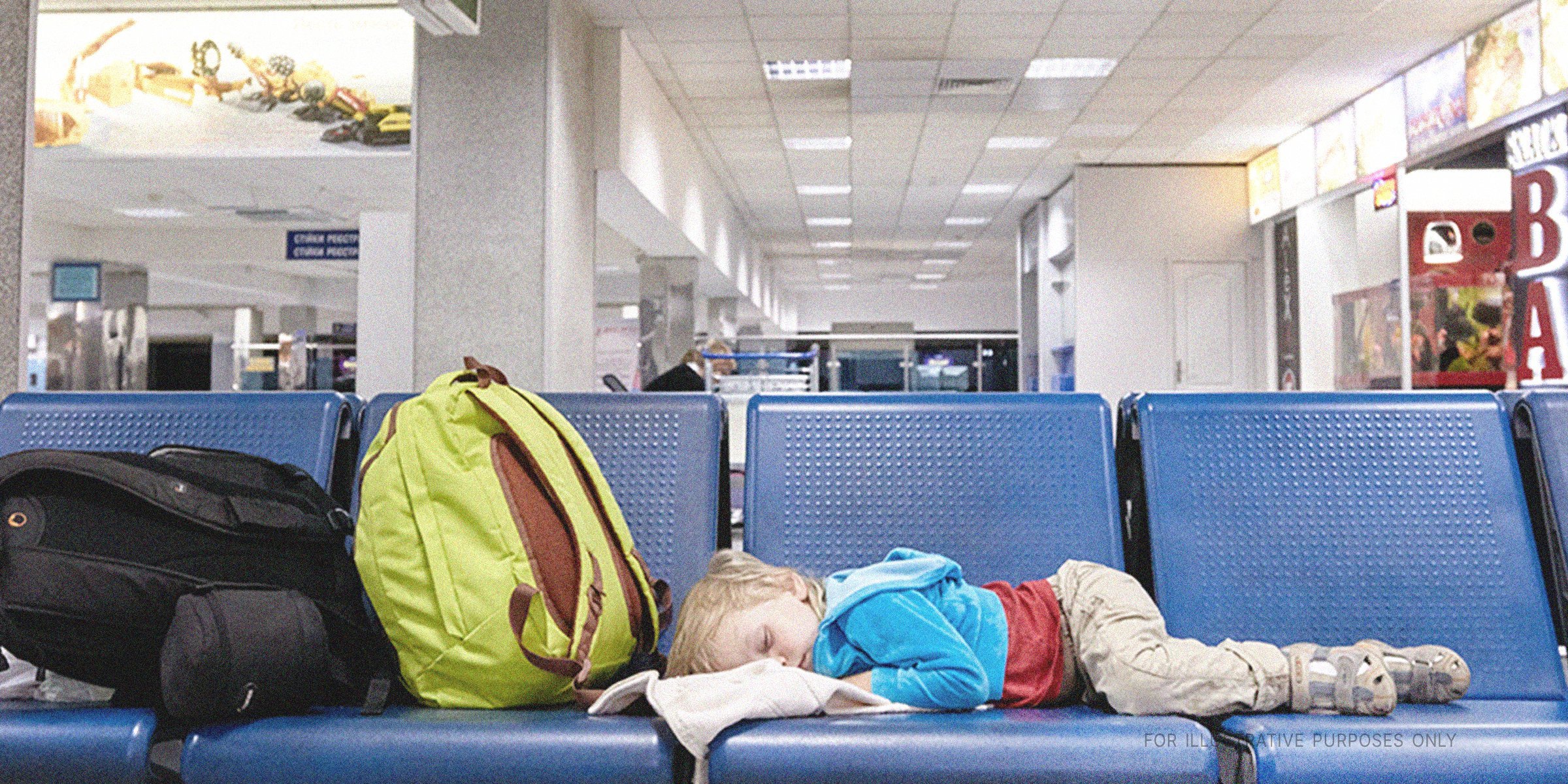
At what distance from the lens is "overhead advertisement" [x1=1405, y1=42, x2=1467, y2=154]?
6.47 m

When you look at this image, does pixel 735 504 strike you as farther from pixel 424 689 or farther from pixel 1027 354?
pixel 1027 354

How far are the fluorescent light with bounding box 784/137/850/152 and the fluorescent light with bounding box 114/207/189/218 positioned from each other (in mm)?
5497

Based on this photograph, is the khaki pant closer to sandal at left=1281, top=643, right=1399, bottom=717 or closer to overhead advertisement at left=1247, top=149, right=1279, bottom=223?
sandal at left=1281, top=643, right=1399, bottom=717

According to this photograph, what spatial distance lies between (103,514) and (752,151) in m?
8.29

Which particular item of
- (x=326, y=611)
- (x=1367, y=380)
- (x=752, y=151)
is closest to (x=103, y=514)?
(x=326, y=611)

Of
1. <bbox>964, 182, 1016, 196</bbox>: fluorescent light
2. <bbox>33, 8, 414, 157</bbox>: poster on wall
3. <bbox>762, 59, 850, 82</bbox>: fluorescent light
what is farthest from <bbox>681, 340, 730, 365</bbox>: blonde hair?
<bbox>964, 182, 1016, 196</bbox>: fluorescent light

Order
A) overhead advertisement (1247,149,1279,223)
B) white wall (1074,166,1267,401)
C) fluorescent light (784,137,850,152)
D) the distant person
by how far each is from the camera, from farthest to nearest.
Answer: white wall (1074,166,1267,401) → overhead advertisement (1247,149,1279,223) → fluorescent light (784,137,850,152) → the distant person

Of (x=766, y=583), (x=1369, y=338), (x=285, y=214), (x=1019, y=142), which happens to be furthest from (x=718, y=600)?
(x=285, y=214)

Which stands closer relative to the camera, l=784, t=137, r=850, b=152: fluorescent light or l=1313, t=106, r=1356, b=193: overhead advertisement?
l=1313, t=106, r=1356, b=193: overhead advertisement

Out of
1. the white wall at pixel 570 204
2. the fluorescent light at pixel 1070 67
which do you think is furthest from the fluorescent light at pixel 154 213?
the fluorescent light at pixel 1070 67

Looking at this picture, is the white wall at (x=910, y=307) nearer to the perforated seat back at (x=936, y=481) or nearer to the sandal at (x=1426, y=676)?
the perforated seat back at (x=936, y=481)

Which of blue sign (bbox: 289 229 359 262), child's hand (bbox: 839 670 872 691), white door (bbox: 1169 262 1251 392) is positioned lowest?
child's hand (bbox: 839 670 872 691)

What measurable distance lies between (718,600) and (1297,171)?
8.70 m

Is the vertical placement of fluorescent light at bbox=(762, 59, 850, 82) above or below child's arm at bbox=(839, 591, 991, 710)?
Answer: above
